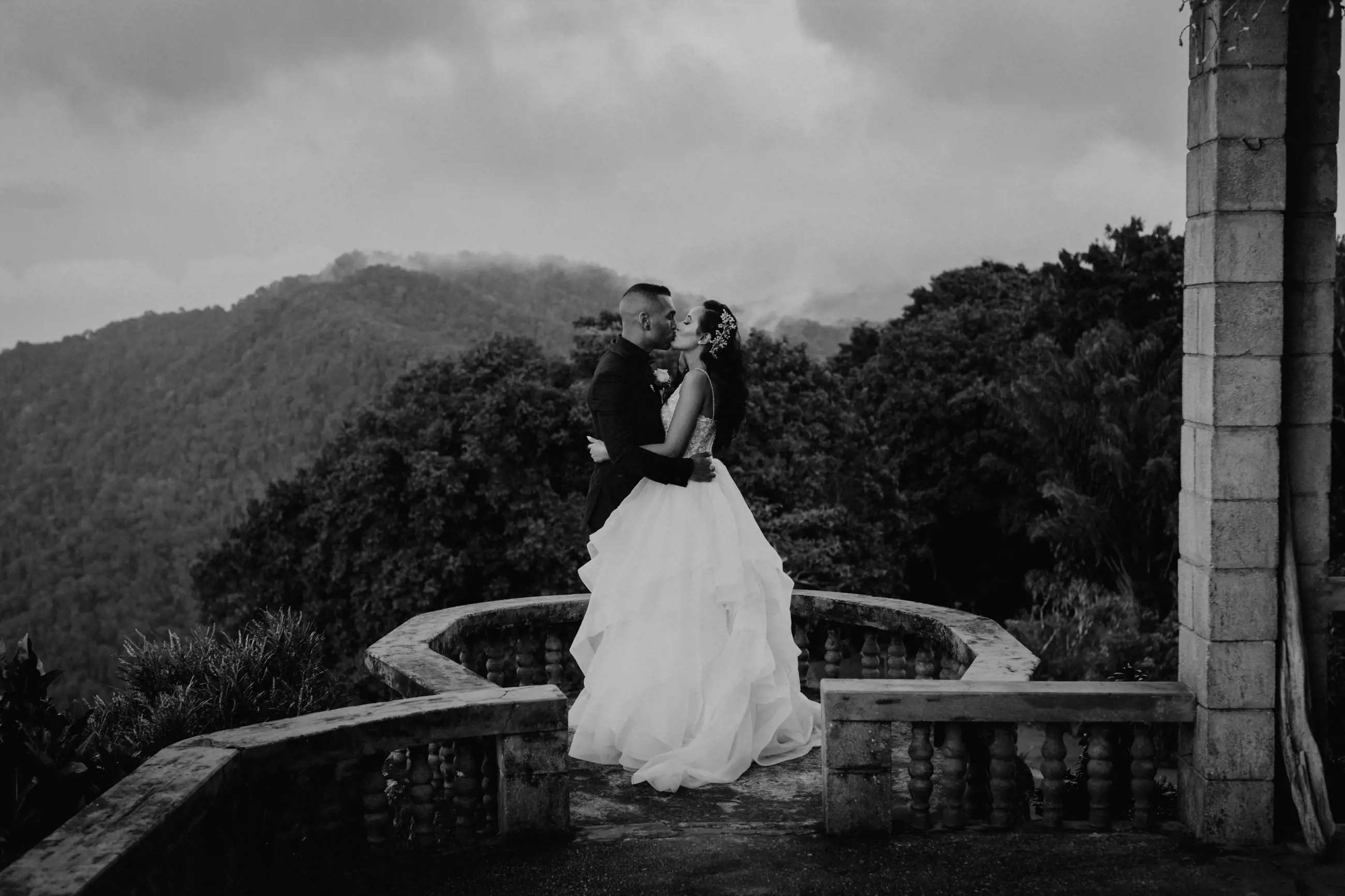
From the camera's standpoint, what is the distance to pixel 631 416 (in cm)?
611

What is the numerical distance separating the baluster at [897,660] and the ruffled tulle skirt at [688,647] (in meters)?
1.16

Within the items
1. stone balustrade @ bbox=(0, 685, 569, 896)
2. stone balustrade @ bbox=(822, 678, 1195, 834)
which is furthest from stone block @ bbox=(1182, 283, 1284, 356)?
stone balustrade @ bbox=(0, 685, 569, 896)

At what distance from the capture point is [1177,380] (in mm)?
28688

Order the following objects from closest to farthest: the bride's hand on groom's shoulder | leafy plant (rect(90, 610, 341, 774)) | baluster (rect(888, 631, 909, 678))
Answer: the bride's hand on groom's shoulder → baluster (rect(888, 631, 909, 678)) → leafy plant (rect(90, 610, 341, 774))

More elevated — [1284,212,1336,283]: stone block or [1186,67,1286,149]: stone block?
[1186,67,1286,149]: stone block

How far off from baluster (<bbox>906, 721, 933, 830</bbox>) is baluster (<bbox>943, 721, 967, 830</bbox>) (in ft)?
0.23

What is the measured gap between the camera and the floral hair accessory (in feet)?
20.1

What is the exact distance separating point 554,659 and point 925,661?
7.08ft

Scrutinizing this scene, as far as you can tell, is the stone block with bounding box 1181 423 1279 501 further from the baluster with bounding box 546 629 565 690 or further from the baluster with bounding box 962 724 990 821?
the baluster with bounding box 546 629 565 690

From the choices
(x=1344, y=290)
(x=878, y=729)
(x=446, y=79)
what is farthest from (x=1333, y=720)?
(x=446, y=79)

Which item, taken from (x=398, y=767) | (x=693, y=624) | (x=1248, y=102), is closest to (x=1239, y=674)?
(x=1248, y=102)

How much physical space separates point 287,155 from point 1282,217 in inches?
2441

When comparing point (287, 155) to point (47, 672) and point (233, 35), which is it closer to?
point (233, 35)

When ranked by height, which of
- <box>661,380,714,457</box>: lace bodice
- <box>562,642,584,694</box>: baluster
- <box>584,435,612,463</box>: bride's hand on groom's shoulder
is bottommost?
<box>562,642,584,694</box>: baluster
